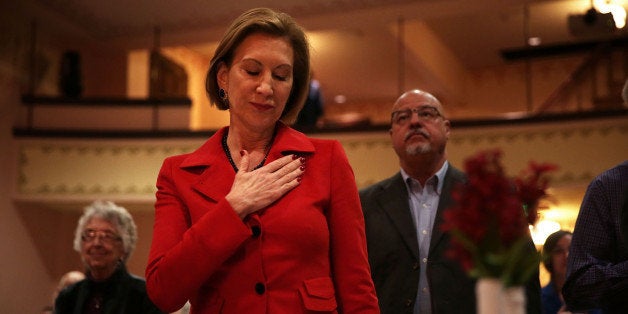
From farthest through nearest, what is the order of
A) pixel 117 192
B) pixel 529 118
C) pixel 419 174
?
pixel 117 192
pixel 529 118
pixel 419 174

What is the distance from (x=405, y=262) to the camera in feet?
9.84

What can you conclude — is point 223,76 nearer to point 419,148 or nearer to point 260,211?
point 260,211

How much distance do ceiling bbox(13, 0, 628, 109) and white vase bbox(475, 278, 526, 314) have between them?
360 inches

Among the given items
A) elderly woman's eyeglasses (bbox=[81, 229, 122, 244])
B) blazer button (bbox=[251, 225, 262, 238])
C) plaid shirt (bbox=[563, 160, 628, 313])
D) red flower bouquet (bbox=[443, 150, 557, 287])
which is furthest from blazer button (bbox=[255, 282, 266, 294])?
elderly woman's eyeglasses (bbox=[81, 229, 122, 244])

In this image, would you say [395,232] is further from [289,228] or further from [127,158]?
[127,158]

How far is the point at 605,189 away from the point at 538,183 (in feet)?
4.84

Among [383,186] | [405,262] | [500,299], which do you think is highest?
[383,186]

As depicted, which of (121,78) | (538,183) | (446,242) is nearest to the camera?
(538,183)

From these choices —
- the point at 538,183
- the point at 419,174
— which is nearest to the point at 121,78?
the point at 419,174

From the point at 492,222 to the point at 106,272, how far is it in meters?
2.85

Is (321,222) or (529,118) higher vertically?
(529,118)

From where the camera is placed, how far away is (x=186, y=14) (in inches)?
412

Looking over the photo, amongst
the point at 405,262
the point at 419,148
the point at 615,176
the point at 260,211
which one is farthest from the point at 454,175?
the point at 260,211

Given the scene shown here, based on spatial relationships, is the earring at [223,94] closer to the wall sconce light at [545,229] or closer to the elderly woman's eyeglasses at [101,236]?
the elderly woman's eyeglasses at [101,236]
